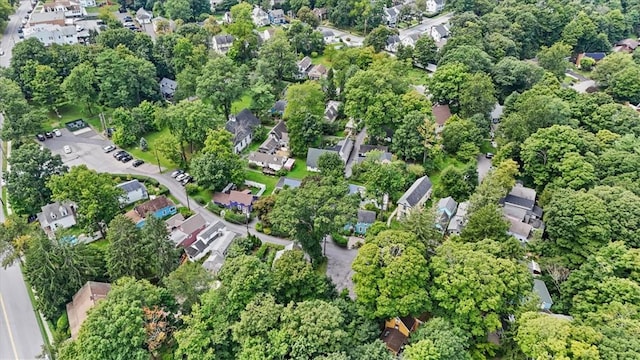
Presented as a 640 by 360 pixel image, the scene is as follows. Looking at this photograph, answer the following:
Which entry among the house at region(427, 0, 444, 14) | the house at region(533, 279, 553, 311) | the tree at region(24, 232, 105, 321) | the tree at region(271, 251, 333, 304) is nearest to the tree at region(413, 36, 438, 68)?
the house at region(427, 0, 444, 14)

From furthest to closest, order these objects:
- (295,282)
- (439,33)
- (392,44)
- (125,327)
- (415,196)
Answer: (439,33) < (392,44) < (415,196) < (295,282) < (125,327)

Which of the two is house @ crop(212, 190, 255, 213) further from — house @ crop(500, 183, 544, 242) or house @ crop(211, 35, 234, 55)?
house @ crop(211, 35, 234, 55)

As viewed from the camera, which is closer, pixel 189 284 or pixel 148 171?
pixel 189 284

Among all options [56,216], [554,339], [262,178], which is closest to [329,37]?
[262,178]

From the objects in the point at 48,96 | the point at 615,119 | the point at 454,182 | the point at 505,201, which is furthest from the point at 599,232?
the point at 48,96

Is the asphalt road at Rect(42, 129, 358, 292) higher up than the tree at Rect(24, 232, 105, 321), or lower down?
lower down

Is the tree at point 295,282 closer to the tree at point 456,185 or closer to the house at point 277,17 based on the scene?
the tree at point 456,185

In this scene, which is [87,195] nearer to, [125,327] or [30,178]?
[30,178]
